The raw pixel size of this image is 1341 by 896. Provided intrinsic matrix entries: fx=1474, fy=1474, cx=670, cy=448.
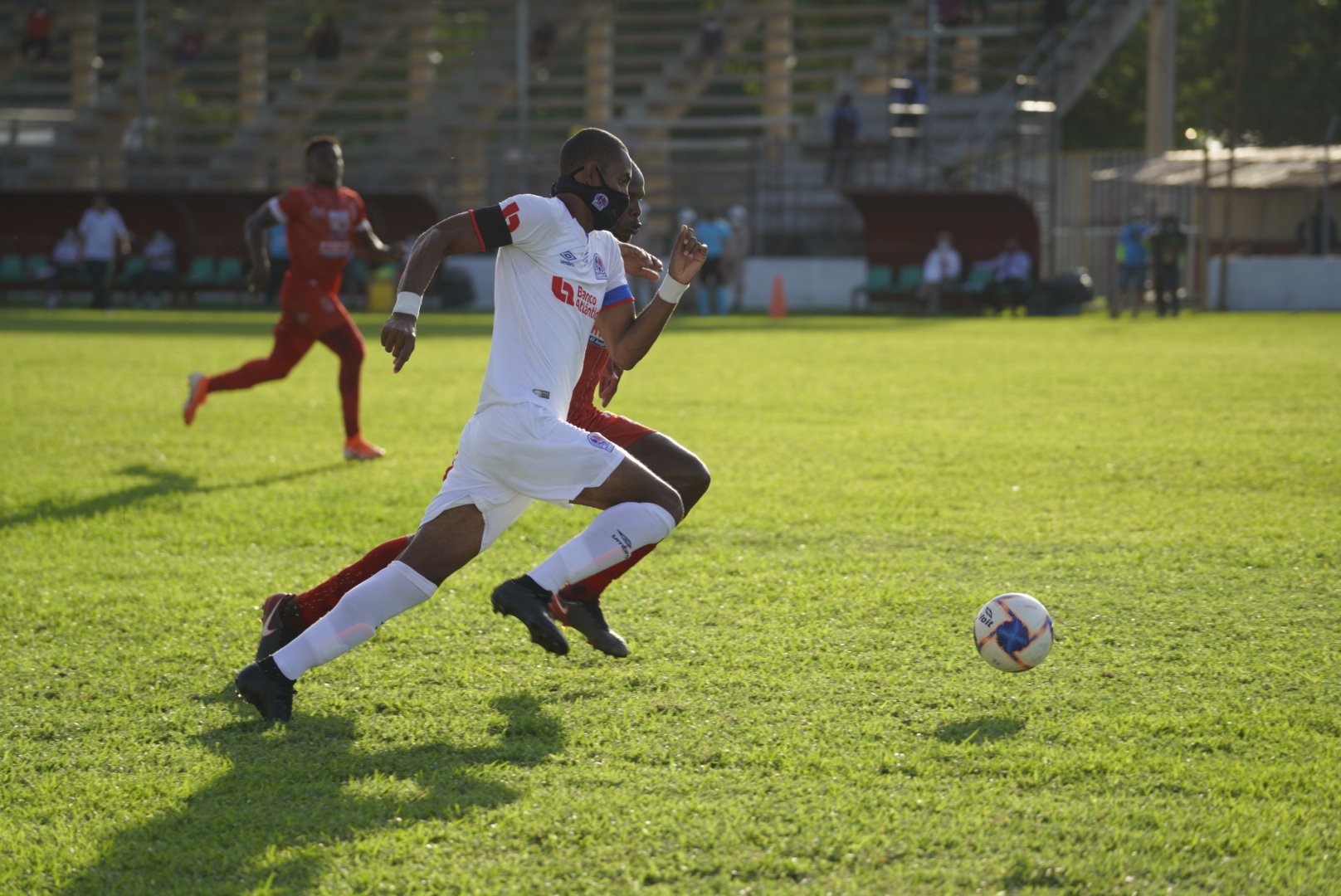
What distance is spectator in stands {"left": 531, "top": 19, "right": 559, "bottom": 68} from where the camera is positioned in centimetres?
3709

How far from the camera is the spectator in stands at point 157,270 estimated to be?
106 feet

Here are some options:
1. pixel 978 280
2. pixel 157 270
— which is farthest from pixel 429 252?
pixel 157 270

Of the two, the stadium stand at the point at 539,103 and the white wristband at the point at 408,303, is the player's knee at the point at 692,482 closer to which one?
the white wristband at the point at 408,303

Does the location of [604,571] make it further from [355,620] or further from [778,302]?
[778,302]

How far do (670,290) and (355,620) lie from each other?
4.99ft

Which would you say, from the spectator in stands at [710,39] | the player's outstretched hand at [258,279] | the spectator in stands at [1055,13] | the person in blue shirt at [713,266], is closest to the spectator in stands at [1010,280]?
the person in blue shirt at [713,266]

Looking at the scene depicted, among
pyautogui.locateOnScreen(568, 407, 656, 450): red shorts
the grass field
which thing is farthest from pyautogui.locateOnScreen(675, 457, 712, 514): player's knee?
the grass field

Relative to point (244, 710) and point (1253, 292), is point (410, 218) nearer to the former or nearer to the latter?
point (1253, 292)

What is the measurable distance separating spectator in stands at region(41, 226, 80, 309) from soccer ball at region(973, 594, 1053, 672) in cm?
3080

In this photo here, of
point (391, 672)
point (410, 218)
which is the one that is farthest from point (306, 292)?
point (410, 218)

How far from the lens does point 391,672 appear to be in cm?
500

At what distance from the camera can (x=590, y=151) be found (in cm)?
467

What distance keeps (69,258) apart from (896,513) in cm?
2923

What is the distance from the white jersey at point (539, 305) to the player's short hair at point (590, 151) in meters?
0.16
